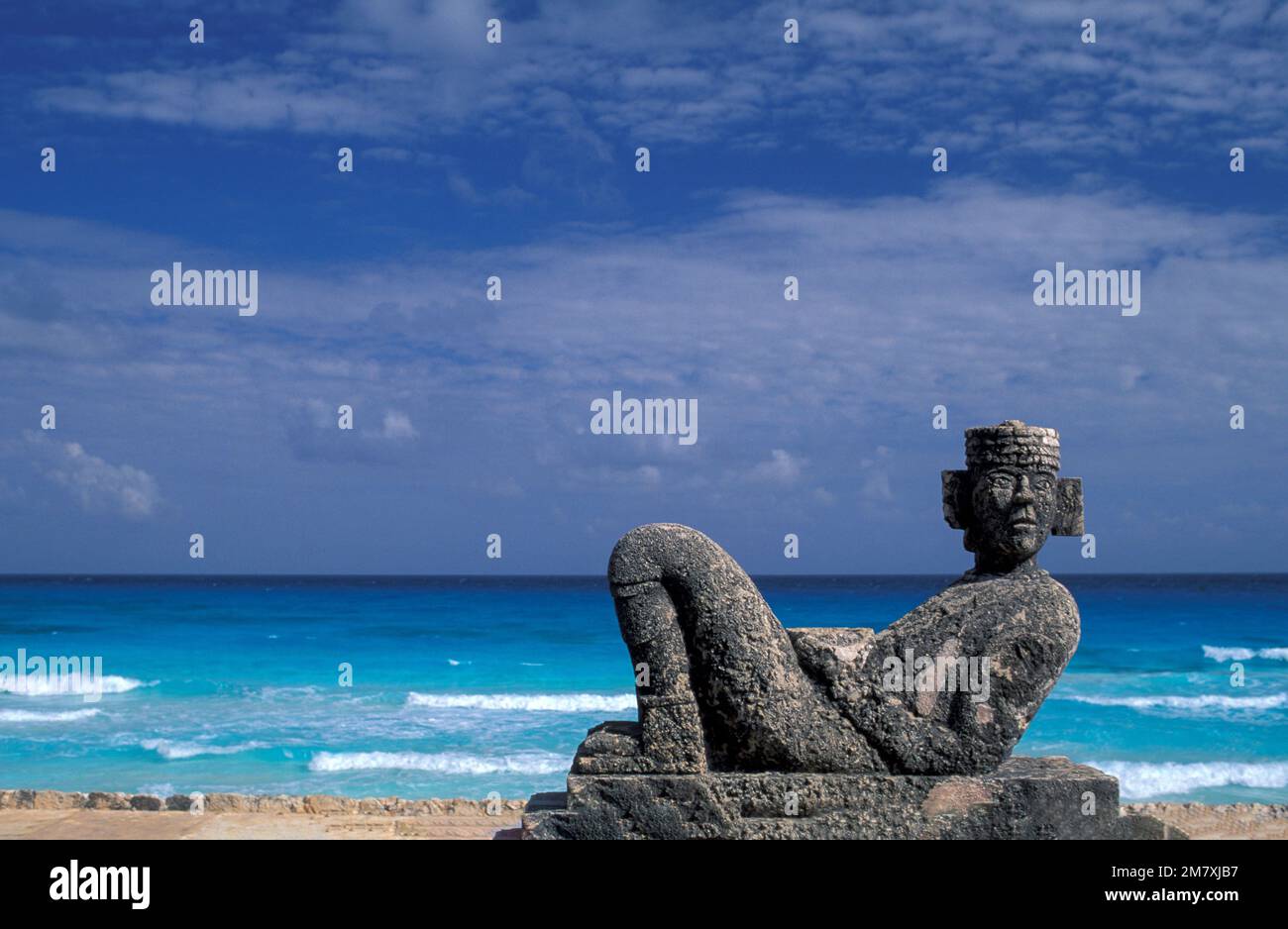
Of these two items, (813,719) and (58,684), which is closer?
(813,719)

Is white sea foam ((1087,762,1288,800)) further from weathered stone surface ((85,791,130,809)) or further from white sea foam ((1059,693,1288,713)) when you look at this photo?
weathered stone surface ((85,791,130,809))

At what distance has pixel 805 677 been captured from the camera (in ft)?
17.1

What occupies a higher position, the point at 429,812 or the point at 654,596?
the point at 654,596

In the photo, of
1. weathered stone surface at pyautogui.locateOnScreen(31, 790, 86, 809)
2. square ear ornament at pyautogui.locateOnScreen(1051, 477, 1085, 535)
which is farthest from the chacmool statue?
weathered stone surface at pyautogui.locateOnScreen(31, 790, 86, 809)

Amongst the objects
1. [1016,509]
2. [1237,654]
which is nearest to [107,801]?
[1016,509]

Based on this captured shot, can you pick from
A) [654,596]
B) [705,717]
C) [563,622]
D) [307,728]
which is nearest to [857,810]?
[705,717]

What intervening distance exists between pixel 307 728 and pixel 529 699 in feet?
11.8

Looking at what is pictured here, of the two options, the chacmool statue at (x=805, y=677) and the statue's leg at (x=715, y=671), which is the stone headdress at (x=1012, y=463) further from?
the statue's leg at (x=715, y=671)

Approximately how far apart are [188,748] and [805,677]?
1140 cm

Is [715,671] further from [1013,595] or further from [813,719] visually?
[1013,595]

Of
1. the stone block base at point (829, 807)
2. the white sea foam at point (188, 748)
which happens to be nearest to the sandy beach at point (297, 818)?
the stone block base at point (829, 807)

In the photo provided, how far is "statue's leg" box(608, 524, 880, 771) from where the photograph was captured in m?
5.12

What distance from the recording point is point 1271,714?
672 inches

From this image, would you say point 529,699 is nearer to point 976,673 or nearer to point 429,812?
point 429,812
